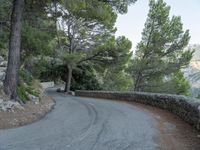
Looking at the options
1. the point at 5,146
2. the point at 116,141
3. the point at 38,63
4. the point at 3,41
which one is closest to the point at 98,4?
the point at 3,41

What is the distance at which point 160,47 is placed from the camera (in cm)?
3142

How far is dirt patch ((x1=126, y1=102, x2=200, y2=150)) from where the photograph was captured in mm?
7751

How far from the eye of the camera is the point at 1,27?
580 inches

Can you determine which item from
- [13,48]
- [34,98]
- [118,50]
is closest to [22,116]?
[13,48]

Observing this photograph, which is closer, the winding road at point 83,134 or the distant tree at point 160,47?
the winding road at point 83,134

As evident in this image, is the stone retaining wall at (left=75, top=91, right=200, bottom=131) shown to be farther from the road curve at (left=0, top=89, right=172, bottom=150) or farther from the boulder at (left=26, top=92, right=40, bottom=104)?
the boulder at (left=26, top=92, right=40, bottom=104)

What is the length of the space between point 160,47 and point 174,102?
18974 mm

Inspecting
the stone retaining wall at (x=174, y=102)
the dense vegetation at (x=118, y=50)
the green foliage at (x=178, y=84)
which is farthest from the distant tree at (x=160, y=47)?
the stone retaining wall at (x=174, y=102)

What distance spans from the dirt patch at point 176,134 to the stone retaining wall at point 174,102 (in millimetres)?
272

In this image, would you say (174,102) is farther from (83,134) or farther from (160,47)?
(160,47)

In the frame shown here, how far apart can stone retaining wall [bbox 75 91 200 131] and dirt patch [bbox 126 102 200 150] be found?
0.89ft

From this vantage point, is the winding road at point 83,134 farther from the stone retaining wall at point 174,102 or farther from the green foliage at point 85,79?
the green foliage at point 85,79

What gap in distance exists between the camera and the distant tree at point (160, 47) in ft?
101

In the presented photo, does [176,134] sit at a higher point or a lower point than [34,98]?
lower
